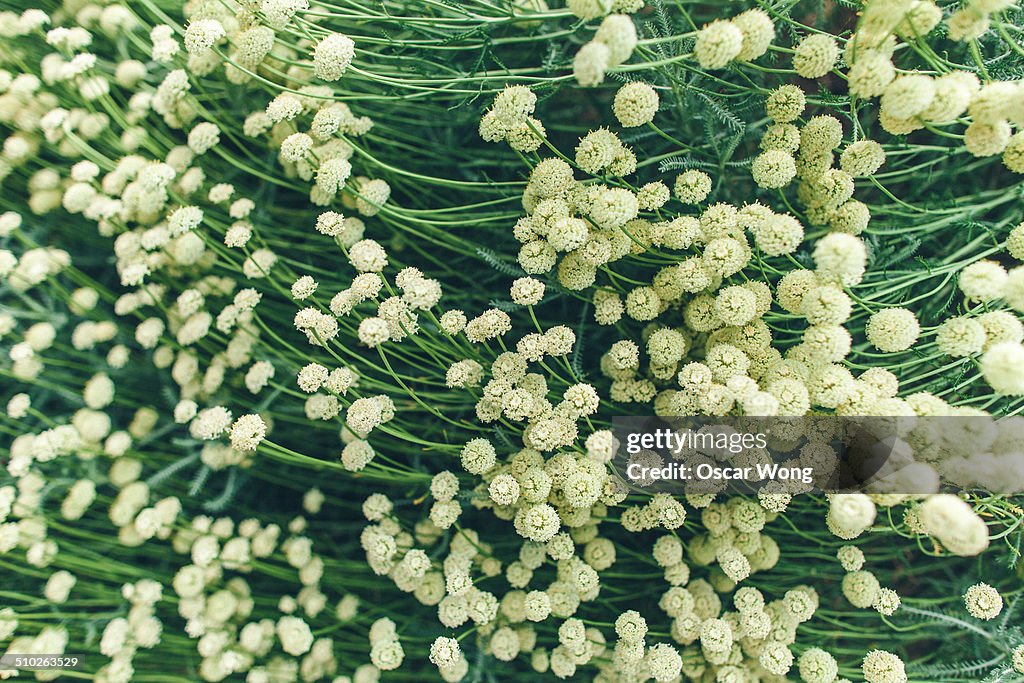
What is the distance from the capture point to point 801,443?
965 millimetres

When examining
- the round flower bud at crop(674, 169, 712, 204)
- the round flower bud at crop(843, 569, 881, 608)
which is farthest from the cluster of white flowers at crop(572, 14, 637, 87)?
the round flower bud at crop(843, 569, 881, 608)

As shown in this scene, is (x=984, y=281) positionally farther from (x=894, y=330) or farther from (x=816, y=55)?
(x=816, y=55)

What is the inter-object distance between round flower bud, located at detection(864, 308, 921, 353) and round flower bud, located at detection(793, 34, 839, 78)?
34 cm

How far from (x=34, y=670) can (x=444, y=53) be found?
1.29 metres

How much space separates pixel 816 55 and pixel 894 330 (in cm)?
38

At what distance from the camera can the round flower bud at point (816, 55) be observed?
911 mm

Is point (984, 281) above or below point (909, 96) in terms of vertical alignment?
below

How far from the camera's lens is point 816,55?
3.00 ft

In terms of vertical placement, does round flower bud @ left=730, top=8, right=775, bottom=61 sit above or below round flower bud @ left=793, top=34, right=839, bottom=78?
below

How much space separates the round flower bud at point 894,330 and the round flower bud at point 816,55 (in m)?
0.34

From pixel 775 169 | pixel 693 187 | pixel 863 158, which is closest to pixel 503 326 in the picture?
pixel 693 187

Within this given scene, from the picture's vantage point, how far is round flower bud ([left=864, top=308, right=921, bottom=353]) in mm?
863

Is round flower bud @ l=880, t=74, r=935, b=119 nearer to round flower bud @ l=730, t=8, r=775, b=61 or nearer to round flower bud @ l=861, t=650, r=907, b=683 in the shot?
round flower bud @ l=730, t=8, r=775, b=61

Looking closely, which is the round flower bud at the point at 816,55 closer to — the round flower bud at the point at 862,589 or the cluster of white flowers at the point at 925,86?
the cluster of white flowers at the point at 925,86
